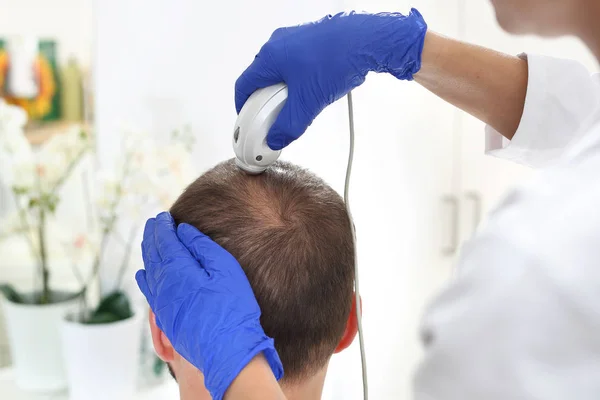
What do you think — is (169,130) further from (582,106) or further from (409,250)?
(582,106)

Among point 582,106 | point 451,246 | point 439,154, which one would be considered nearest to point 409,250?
point 451,246

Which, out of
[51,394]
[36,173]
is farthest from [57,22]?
[51,394]

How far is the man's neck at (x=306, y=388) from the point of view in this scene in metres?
0.81

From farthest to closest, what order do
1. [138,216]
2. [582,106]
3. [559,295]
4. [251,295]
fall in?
[138,216] < [582,106] < [251,295] < [559,295]

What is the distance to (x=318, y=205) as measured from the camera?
0.79 meters

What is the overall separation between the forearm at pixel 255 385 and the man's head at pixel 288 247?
0.09 m

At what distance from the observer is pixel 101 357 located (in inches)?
56.7

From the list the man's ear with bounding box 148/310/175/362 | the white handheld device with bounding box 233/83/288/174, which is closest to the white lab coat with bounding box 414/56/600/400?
the white handheld device with bounding box 233/83/288/174

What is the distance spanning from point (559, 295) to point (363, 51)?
0.47 metres

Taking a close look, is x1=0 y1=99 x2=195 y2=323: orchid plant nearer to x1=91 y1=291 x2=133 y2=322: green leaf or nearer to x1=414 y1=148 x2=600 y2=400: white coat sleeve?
x1=91 y1=291 x2=133 y2=322: green leaf

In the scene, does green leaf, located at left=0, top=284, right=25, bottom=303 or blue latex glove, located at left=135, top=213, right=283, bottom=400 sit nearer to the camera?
blue latex glove, located at left=135, top=213, right=283, bottom=400

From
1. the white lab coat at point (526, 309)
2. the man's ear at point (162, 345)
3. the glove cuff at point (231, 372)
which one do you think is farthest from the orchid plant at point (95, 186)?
the white lab coat at point (526, 309)

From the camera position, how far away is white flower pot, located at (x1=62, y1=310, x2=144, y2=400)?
55.6 inches

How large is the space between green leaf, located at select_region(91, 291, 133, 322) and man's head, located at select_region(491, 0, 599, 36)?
105 centimetres
